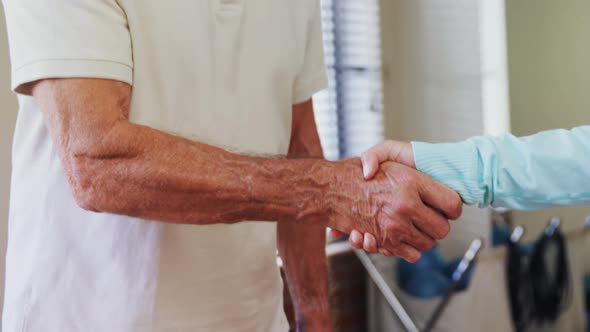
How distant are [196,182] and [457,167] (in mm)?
408

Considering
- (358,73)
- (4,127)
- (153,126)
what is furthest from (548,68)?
(4,127)

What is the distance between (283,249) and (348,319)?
49.1 inches

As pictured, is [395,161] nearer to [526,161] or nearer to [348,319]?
[526,161]

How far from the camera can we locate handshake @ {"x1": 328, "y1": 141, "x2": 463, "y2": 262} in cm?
76

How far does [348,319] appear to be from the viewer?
2.26 m

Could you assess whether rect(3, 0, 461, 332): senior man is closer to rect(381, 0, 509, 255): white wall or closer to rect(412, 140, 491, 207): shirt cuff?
rect(412, 140, 491, 207): shirt cuff

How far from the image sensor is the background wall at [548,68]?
70.6 inches

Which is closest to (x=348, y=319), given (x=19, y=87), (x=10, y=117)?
(x=10, y=117)

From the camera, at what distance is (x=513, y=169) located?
819 millimetres

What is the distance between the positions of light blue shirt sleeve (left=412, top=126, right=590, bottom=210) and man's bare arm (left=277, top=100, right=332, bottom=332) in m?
0.33

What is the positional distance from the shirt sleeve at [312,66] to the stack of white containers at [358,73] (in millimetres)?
1278

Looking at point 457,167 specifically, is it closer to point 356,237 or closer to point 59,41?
point 356,237

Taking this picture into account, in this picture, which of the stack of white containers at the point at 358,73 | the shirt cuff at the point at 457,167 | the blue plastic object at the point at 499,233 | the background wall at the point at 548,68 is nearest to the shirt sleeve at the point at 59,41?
the shirt cuff at the point at 457,167

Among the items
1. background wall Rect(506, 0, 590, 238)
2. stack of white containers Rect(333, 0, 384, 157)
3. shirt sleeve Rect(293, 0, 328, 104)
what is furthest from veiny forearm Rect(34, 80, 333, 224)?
stack of white containers Rect(333, 0, 384, 157)
